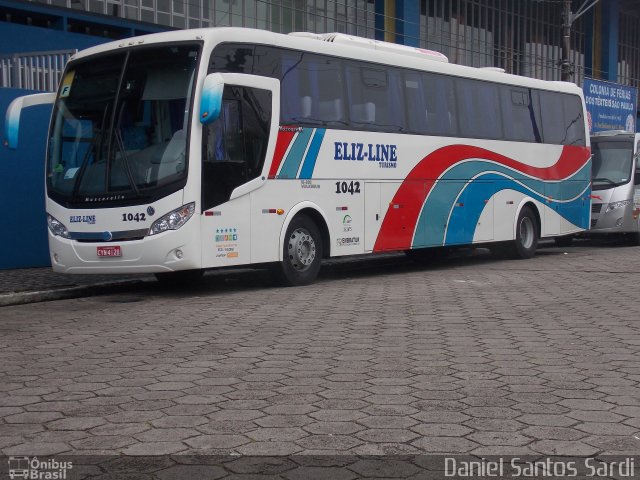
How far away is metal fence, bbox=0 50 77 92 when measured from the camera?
15.4m

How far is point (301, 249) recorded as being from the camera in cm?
1304

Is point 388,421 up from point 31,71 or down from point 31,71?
down

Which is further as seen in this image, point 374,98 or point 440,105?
point 440,105

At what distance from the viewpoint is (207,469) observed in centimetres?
438

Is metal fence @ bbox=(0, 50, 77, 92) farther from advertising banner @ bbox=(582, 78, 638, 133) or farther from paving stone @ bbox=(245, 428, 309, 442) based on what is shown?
advertising banner @ bbox=(582, 78, 638, 133)

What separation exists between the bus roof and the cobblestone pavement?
10.8 feet

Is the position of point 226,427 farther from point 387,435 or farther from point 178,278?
point 178,278

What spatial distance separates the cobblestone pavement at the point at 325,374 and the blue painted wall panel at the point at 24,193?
159 inches

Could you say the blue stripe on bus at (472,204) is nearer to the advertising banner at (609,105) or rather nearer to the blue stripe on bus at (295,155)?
the blue stripe on bus at (295,155)

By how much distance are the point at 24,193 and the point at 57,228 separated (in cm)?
353

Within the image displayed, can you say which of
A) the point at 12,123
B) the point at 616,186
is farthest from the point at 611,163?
the point at 12,123

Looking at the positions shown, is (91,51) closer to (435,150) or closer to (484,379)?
(435,150)

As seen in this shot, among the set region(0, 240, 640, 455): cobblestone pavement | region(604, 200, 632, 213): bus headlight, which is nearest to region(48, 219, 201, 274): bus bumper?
region(0, 240, 640, 455): cobblestone pavement

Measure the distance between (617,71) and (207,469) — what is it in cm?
4102
